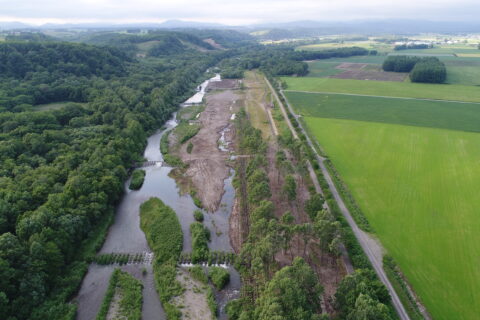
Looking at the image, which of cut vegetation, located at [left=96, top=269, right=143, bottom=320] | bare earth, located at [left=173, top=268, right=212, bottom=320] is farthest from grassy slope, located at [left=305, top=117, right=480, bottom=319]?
cut vegetation, located at [left=96, top=269, right=143, bottom=320]

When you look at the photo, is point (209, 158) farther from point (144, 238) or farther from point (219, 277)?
point (219, 277)

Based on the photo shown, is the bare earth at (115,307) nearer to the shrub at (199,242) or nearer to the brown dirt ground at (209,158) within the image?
the shrub at (199,242)

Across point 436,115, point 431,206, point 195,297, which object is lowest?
point 195,297

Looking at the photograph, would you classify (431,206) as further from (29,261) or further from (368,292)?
(29,261)

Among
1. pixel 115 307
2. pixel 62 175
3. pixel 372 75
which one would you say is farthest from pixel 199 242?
pixel 372 75

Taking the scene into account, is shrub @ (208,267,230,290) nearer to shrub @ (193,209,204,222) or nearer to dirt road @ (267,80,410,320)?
shrub @ (193,209,204,222)

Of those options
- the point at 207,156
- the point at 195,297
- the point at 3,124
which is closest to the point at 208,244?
the point at 195,297
